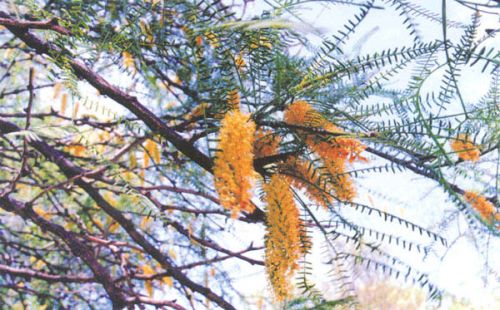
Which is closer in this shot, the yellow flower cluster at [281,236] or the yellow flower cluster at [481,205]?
the yellow flower cluster at [281,236]

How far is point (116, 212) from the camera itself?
1.10 metres

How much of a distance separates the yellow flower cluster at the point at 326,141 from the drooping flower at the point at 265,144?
39mm

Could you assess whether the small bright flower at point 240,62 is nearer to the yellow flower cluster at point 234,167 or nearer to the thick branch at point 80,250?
the yellow flower cluster at point 234,167

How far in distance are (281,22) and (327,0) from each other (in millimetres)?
154

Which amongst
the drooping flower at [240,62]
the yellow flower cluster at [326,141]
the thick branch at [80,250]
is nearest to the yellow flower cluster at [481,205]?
the yellow flower cluster at [326,141]

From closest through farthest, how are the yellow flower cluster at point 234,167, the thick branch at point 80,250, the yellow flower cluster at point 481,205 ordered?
the yellow flower cluster at point 234,167 → the yellow flower cluster at point 481,205 → the thick branch at point 80,250

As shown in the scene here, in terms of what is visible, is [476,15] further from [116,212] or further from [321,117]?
[116,212]

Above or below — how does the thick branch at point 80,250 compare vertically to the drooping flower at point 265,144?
above

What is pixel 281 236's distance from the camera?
58 centimetres

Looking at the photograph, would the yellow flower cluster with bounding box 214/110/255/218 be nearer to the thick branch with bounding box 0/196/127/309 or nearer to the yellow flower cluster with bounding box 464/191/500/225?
the yellow flower cluster with bounding box 464/191/500/225

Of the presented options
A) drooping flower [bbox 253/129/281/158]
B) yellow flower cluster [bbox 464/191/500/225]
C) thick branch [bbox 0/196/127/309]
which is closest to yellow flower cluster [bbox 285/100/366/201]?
drooping flower [bbox 253/129/281/158]

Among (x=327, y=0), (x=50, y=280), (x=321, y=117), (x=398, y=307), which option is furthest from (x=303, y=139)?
(x=398, y=307)

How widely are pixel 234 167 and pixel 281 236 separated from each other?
0.37 feet

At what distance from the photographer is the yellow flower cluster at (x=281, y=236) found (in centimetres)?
57
